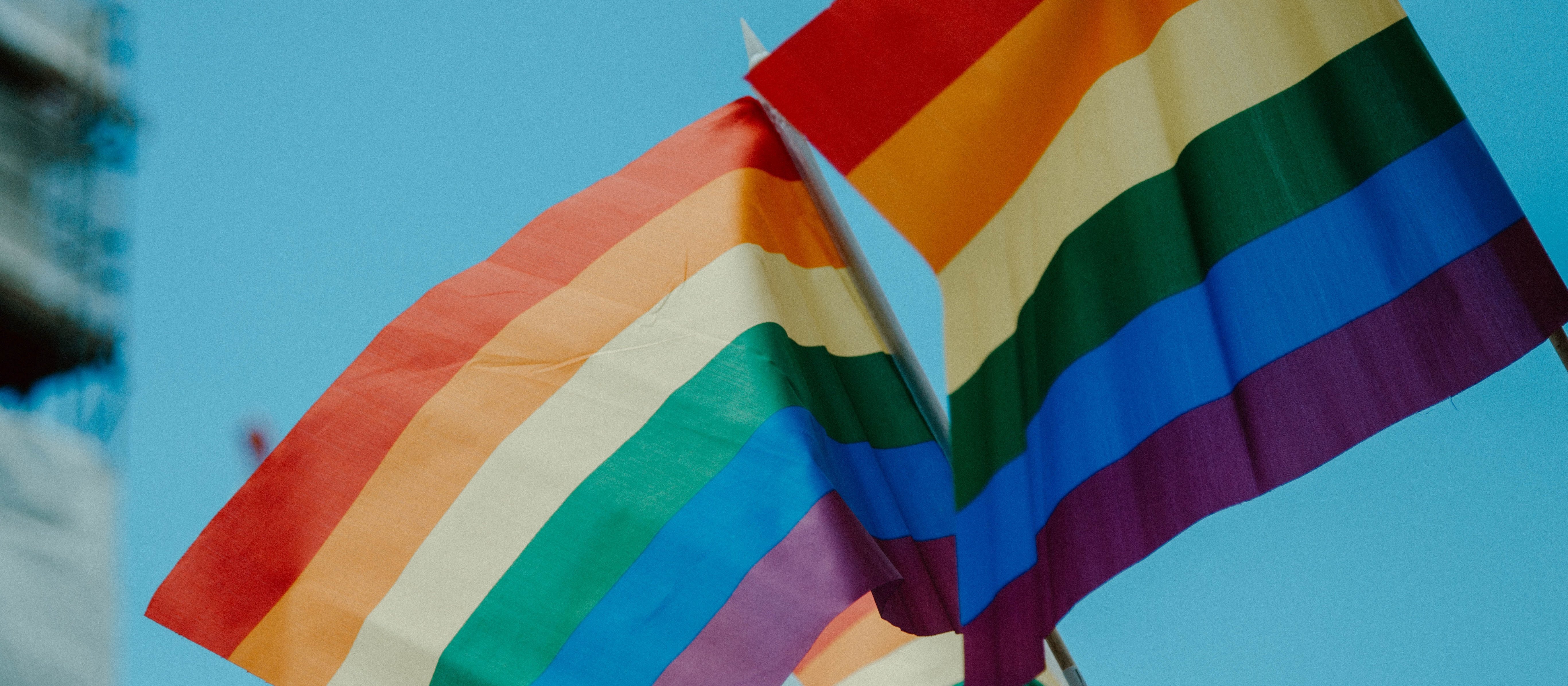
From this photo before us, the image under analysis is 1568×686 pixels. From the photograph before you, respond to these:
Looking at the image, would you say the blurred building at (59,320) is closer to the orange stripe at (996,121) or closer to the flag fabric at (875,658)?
the flag fabric at (875,658)

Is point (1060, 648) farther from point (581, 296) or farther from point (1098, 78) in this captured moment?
point (581, 296)

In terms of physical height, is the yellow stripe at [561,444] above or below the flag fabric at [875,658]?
above

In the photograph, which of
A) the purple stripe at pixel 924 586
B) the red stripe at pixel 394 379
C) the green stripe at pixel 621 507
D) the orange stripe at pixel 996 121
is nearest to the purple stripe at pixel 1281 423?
the purple stripe at pixel 924 586

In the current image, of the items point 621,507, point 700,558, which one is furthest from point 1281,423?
point 621,507

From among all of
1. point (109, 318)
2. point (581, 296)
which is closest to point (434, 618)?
point (581, 296)

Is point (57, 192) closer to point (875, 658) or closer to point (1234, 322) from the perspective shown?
point (875, 658)

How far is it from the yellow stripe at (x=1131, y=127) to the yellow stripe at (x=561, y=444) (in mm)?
958

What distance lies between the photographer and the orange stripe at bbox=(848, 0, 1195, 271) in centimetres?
395

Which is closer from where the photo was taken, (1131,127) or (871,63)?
(1131,127)

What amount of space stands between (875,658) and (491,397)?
9.76ft

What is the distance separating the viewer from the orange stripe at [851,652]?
6.59m

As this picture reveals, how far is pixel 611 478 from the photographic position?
14.4 feet

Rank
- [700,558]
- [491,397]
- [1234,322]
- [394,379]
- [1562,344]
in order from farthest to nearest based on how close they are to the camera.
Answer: [394,379] → [491,397] → [700,558] → [1234,322] → [1562,344]

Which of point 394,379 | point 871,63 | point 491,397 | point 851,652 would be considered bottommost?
point 851,652
